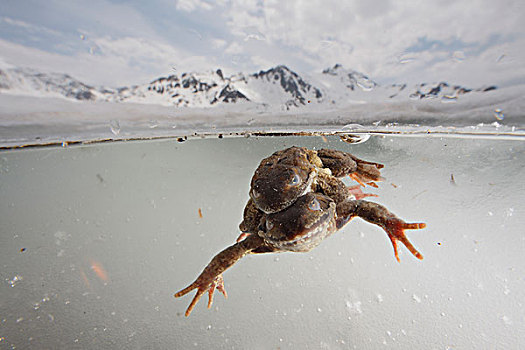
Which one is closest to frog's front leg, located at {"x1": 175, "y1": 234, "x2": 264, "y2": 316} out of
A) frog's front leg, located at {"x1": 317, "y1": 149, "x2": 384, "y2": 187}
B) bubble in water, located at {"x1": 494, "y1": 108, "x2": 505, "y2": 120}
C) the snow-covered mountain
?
frog's front leg, located at {"x1": 317, "y1": 149, "x2": 384, "y2": 187}

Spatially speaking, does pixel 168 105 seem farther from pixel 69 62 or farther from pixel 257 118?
pixel 257 118

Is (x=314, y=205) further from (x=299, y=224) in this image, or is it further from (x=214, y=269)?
(x=214, y=269)

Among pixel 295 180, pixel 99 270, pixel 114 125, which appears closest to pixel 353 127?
pixel 295 180

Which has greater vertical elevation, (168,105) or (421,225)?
(168,105)

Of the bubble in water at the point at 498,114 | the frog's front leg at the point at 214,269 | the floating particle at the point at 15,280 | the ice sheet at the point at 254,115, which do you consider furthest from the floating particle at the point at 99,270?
the bubble in water at the point at 498,114

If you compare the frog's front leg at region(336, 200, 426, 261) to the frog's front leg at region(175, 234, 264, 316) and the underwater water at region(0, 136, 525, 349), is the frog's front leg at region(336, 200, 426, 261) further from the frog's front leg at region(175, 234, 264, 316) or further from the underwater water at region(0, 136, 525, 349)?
the underwater water at region(0, 136, 525, 349)

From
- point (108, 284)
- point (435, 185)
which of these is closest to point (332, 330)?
point (108, 284)
